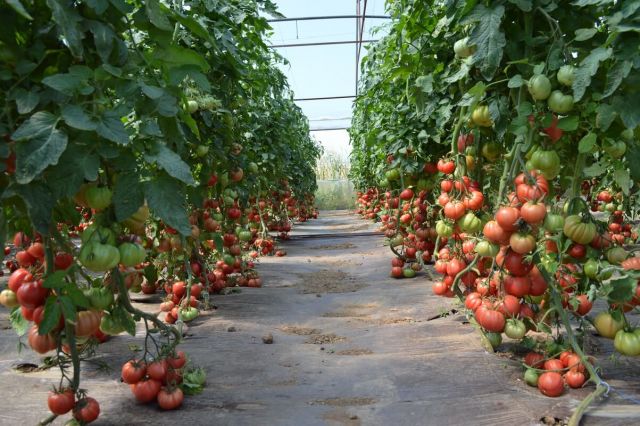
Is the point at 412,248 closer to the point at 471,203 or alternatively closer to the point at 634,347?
the point at 471,203

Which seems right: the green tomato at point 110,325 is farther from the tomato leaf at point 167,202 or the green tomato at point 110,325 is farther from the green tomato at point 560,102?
the green tomato at point 560,102

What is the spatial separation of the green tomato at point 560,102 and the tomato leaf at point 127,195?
1.53 m

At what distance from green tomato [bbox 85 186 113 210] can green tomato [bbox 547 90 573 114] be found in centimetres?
161

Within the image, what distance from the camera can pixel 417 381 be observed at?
2395 mm

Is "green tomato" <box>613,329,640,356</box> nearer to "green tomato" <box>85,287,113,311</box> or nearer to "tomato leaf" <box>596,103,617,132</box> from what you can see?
"tomato leaf" <box>596,103,617,132</box>

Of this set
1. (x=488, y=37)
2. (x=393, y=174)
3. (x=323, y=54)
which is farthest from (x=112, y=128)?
(x=323, y=54)

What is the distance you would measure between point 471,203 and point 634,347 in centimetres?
99

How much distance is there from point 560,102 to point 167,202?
4.86ft

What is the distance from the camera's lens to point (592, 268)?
6.73ft

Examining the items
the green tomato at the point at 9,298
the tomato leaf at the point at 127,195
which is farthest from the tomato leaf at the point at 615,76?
the green tomato at the point at 9,298

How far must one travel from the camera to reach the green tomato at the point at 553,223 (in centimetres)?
207

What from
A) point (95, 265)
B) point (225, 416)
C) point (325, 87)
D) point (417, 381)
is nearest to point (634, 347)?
point (417, 381)

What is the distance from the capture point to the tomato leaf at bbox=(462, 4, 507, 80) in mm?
2045

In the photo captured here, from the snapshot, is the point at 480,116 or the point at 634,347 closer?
the point at 634,347
